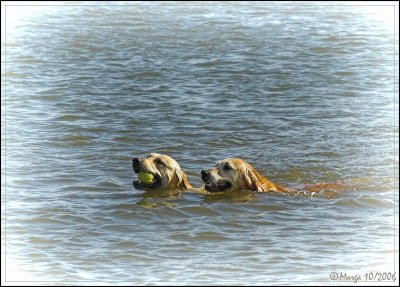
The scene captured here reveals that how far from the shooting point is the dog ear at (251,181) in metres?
13.2

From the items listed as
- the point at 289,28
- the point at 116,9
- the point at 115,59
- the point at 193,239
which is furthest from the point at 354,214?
the point at 116,9

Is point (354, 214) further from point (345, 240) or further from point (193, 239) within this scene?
point (193, 239)

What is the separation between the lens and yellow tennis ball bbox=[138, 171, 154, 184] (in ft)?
43.4

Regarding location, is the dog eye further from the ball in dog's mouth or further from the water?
the ball in dog's mouth

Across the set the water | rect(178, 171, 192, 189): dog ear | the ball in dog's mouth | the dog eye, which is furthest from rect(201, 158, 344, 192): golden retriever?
the ball in dog's mouth

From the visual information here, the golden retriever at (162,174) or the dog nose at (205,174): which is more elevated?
the golden retriever at (162,174)

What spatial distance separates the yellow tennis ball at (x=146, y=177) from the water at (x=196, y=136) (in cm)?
20

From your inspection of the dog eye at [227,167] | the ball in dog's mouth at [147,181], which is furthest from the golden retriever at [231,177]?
the ball in dog's mouth at [147,181]

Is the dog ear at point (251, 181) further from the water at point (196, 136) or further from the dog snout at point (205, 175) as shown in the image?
the dog snout at point (205, 175)

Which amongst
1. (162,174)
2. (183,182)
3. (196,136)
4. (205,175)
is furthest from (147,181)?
(196,136)

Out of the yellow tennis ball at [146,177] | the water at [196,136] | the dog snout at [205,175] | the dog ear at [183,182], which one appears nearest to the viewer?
the water at [196,136]

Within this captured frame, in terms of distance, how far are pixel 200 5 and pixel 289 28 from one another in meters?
4.60

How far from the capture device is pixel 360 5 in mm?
30078

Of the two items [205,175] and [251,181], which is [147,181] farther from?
[251,181]
